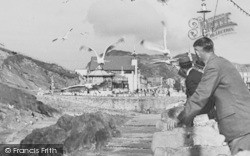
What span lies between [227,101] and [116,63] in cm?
9234

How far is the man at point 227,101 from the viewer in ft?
11.3

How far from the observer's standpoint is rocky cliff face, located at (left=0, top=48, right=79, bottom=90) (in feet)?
250

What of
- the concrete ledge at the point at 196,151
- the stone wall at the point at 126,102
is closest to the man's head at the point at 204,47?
the concrete ledge at the point at 196,151

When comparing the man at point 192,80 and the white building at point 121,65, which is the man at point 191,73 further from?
the white building at point 121,65

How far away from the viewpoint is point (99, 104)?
50906 mm

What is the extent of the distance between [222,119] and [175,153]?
1.32 metres

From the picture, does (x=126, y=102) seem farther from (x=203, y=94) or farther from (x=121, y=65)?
(x=203, y=94)

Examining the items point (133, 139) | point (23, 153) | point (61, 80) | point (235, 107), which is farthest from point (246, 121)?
point (61, 80)

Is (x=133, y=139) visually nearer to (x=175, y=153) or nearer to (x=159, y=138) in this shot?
(x=159, y=138)

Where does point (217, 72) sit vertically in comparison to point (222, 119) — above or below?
above

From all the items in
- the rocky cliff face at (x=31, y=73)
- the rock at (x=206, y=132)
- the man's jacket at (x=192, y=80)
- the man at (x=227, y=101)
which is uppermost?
the rocky cliff face at (x=31, y=73)

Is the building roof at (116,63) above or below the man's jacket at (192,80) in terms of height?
above

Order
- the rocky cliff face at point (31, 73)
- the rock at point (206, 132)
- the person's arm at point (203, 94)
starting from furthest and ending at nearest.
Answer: the rocky cliff face at point (31, 73) < the rock at point (206, 132) < the person's arm at point (203, 94)

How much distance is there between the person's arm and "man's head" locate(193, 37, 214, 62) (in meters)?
0.22
